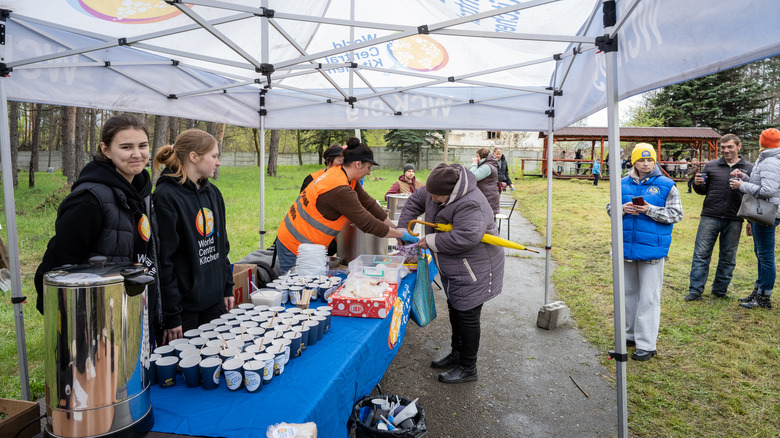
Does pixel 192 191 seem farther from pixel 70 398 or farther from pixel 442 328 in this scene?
pixel 442 328

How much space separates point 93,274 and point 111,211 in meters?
0.65

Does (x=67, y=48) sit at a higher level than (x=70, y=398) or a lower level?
higher

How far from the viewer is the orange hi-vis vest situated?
3.24m

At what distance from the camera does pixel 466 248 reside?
302 centimetres

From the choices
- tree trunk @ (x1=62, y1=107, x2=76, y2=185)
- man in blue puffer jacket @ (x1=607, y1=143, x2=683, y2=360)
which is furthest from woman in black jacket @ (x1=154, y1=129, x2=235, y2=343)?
tree trunk @ (x1=62, y1=107, x2=76, y2=185)

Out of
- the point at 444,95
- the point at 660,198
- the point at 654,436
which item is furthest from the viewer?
the point at 444,95

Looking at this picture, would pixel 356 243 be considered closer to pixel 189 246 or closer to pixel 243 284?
pixel 243 284

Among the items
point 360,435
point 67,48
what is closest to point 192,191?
point 360,435

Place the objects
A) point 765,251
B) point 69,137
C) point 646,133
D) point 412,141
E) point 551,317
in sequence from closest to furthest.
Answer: point 551,317 < point 765,251 < point 69,137 < point 646,133 < point 412,141

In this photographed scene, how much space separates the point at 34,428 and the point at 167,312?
1.98 feet

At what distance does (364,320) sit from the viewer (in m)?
2.40

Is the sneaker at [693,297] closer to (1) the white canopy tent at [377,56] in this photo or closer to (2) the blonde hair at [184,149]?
(1) the white canopy tent at [377,56]

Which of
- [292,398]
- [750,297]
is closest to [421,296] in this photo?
[292,398]

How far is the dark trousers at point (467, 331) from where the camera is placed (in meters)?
3.26
